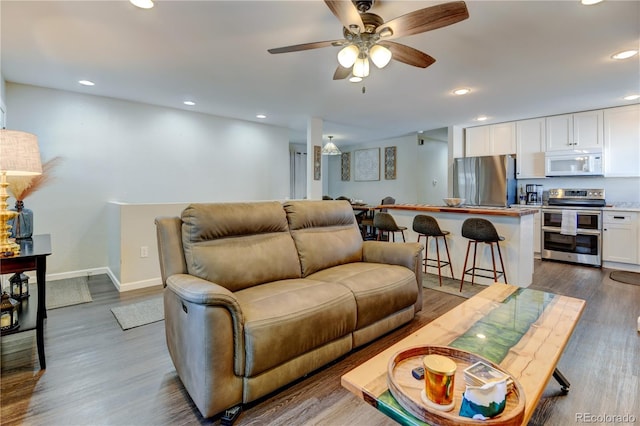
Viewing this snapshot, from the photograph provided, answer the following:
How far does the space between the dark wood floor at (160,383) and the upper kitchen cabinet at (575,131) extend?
9.99 ft

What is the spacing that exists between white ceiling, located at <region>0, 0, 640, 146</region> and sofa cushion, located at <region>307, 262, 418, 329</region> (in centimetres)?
189

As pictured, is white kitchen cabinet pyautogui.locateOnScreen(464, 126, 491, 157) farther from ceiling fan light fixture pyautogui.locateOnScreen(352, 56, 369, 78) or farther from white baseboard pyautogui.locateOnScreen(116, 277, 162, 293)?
white baseboard pyautogui.locateOnScreen(116, 277, 162, 293)

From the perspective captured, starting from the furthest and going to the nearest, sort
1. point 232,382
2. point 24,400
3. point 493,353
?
point 24,400
point 232,382
point 493,353

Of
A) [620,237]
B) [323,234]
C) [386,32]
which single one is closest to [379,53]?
[386,32]

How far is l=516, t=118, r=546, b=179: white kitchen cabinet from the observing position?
507cm

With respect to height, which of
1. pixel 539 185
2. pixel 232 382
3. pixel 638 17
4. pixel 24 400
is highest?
pixel 638 17

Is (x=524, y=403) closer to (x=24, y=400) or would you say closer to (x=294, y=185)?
(x=24, y=400)

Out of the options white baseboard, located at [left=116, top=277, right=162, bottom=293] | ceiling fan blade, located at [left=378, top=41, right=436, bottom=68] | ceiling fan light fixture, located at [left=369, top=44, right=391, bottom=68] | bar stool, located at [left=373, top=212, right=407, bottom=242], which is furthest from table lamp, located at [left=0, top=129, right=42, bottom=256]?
bar stool, located at [left=373, top=212, right=407, bottom=242]

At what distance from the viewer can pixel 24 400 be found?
5.32 feet

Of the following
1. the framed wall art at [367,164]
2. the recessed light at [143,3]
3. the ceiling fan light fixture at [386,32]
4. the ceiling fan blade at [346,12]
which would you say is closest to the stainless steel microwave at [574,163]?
the framed wall art at [367,164]

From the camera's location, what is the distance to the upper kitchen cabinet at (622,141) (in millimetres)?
4285

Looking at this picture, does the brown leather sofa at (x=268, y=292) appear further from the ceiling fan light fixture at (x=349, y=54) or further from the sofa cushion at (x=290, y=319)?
the ceiling fan light fixture at (x=349, y=54)

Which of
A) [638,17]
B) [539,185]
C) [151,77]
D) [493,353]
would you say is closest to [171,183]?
[151,77]

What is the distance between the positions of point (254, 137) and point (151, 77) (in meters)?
2.50
